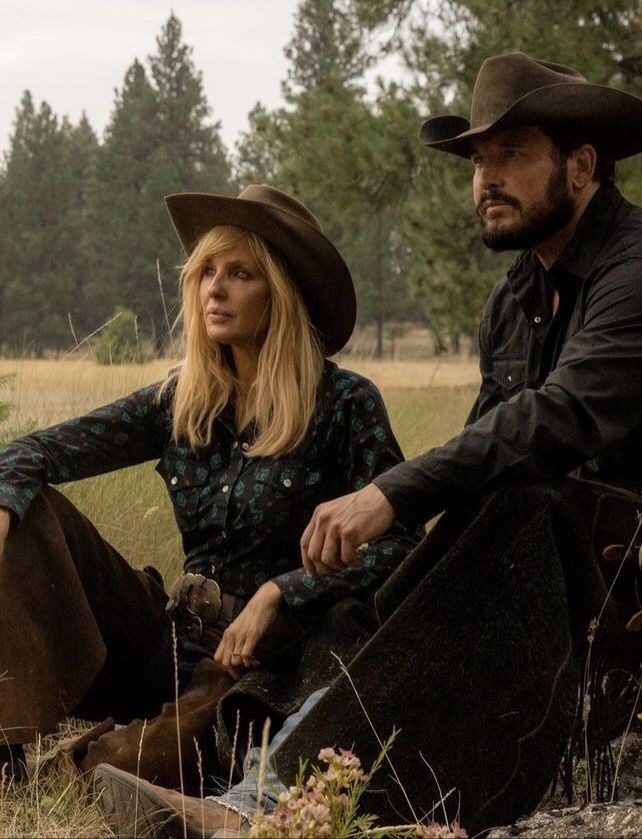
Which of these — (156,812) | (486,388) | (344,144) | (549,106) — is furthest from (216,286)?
(344,144)

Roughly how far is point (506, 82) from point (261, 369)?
1032 mm

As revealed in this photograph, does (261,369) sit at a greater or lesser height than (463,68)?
lesser

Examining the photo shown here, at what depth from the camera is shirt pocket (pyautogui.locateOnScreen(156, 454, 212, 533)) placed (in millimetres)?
3762

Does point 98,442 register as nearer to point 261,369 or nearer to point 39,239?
point 261,369

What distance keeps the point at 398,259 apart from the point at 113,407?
44.9m

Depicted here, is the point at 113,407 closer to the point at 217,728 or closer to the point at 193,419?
the point at 193,419

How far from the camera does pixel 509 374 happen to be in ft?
11.9

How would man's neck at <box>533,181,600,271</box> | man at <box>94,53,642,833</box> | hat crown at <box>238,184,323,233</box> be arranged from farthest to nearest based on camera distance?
hat crown at <box>238,184,323,233</box>, man's neck at <box>533,181,600,271</box>, man at <box>94,53,642,833</box>

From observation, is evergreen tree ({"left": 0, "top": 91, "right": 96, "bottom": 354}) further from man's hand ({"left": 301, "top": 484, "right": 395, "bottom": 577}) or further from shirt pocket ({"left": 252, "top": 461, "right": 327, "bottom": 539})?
man's hand ({"left": 301, "top": 484, "right": 395, "bottom": 577})

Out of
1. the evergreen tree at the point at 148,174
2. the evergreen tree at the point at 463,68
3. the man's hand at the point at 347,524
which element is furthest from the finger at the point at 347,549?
the evergreen tree at the point at 148,174

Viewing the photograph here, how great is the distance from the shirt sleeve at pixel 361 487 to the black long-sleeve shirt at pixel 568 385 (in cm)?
37

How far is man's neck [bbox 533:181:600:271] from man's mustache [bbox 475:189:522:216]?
0.14 m

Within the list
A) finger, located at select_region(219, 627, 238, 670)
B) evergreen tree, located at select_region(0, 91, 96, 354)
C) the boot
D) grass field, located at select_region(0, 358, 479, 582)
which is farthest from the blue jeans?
evergreen tree, located at select_region(0, 91, 96, 354)

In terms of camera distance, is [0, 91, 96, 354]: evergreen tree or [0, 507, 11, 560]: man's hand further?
[0, 91, 96, 354]: evergreen tree
